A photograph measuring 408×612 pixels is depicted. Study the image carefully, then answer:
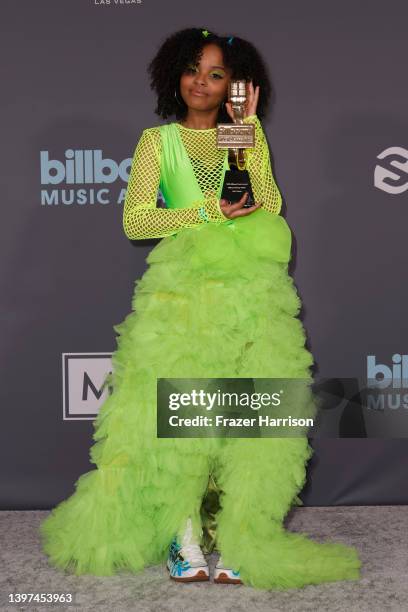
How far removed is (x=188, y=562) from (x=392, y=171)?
148cm

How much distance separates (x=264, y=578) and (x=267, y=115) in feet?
5.00

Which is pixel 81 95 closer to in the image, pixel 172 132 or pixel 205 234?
pixel 172 132

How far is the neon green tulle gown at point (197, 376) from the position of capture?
202 centimetres

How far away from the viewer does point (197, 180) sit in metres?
2.15

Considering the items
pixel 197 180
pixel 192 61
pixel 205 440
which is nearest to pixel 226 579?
pixel 205 440

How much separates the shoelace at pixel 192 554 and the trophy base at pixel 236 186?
0.91 metres

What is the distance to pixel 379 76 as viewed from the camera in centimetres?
269

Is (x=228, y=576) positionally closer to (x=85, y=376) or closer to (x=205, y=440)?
(x=205, y=440)

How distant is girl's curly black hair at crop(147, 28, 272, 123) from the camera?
7.16 feet

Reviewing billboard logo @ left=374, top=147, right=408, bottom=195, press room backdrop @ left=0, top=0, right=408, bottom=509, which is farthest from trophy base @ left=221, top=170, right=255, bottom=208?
billboard logo @ left=374, top=147, right=408, bottom=195

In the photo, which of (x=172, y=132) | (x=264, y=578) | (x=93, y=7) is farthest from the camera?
(x=93, y=7)

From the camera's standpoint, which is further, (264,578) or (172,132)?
(172,132)

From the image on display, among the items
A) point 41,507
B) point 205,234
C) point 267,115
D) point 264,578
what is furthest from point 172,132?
point 41,507

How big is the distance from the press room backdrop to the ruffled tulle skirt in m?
0.63
